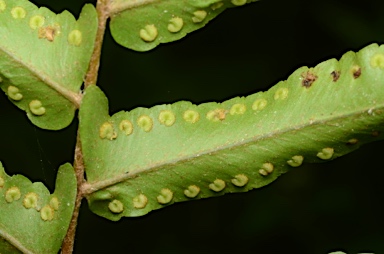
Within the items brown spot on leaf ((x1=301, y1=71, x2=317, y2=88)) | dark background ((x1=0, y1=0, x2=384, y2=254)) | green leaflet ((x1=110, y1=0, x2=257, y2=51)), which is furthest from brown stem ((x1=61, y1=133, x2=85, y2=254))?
dark background ((x1=0, y1=0, x2=384, y2=254))

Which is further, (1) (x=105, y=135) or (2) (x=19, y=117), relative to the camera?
(2) (x=19, y=117)

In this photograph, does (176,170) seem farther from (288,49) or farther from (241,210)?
(288,49)

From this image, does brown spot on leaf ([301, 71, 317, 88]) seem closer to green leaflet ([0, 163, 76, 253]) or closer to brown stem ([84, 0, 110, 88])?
brown stem ([84, 0, 110, 88])

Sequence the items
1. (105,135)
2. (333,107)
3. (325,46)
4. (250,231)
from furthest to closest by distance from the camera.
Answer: (325,46) → (250,231) → (105,135) → (333,107)

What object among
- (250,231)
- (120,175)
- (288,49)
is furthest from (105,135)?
(288,49)

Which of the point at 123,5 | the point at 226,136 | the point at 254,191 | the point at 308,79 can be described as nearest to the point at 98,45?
the point at 123,5

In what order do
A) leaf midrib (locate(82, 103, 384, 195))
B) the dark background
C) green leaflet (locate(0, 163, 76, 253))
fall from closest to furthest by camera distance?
leaf midrib (locate(82, 103, 384, 195)) < green leaflet (locate(0, 163, 76, 253)) < the dark background

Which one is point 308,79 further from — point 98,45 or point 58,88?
point 58,88

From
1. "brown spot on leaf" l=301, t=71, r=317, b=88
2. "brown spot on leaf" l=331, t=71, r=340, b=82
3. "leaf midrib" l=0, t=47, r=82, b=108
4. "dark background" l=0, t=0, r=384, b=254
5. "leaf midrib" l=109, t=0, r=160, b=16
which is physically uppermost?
"brown spot on leaf" l=331, t=71, r=340, b=82
